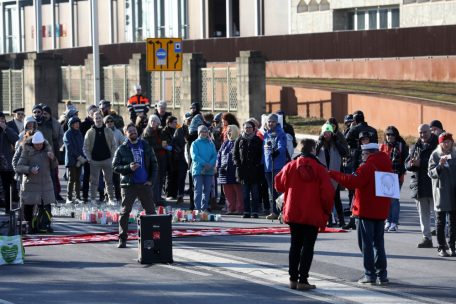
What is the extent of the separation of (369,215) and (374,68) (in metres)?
38.3

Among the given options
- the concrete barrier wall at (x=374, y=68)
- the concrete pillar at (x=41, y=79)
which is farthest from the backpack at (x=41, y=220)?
the concrete barrier wall at (x=374, y=68)

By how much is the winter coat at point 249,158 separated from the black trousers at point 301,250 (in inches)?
296

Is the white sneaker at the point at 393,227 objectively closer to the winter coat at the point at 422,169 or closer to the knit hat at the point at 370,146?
the winter coat at the point at 422,169

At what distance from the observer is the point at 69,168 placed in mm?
24422

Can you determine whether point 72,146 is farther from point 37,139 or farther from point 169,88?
point 169,88

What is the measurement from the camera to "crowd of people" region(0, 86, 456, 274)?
14281 mm

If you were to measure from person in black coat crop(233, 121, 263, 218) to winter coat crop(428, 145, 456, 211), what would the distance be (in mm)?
5483

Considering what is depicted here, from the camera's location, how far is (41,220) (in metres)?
19.5

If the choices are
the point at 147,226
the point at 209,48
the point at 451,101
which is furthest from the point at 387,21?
the point at 147,226

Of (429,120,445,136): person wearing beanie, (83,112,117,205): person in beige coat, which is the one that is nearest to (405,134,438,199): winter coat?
(429,120,445,136): person wearing beanie

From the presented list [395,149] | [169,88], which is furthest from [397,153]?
[169,88]

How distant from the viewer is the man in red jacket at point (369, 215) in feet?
46.9

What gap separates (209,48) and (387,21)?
→ 8.95 meters

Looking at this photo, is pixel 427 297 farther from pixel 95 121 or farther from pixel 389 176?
pixel 95 121
